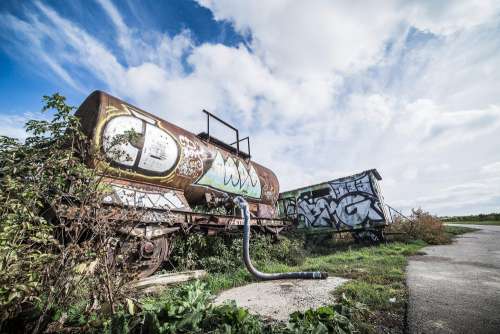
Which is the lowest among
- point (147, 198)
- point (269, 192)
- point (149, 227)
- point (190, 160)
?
point (149, 227)

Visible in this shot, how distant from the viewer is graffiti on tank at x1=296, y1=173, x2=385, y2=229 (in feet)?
32.0

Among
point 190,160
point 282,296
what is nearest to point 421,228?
point 282,296

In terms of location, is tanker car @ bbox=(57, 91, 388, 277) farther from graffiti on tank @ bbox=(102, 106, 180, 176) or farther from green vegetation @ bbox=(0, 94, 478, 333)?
green vegetation @ bbox=(0, 94, 478, 333)

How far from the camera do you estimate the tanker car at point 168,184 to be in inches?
134

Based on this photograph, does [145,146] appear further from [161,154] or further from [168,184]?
[168,184]

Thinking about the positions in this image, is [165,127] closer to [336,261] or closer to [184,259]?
[184,259]

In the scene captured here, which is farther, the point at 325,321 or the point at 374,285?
the point at 374,285

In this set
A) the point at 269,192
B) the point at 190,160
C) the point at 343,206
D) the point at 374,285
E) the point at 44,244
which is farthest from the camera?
the point at 343,206

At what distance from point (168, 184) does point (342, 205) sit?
833 cm

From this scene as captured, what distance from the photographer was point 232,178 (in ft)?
22.8

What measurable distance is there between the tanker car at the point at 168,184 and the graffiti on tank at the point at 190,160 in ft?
0.07

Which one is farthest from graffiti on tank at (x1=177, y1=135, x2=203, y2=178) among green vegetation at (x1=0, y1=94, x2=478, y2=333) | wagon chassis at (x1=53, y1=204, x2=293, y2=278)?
green vegetation at (x1=0, y1=94, x2=478, y2=333)

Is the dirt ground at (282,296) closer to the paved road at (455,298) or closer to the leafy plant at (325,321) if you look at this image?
the leafy plant at (325,321)

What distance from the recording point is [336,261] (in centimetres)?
607
